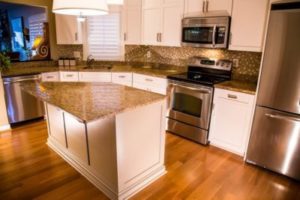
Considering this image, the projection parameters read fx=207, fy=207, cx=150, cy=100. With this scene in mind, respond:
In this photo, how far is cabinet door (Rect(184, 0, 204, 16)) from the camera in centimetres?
317

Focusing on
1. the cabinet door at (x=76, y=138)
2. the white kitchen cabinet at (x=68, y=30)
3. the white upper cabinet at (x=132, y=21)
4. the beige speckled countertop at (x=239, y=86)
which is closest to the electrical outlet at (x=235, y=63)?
the beige speckled countertop at (x=239, y=86)

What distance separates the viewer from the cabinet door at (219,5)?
2.86 metres

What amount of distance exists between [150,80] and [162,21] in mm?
1075

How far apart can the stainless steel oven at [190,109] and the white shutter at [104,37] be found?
172cm

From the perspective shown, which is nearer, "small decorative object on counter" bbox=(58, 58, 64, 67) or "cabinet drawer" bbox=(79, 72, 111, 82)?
"cabinet drawer" bbox=(79, 72, 111, 82)

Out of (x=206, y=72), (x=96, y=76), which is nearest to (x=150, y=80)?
(x=206, y=72)

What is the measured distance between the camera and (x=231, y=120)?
113 inches

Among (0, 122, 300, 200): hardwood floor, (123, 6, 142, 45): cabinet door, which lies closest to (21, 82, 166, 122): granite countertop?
(0, 122, 300, 200): hardwood floor

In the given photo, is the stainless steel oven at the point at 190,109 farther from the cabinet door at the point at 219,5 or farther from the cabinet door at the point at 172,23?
the cabinet door at the point at 219,5

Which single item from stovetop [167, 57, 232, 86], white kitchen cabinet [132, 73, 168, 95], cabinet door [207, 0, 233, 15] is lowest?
white kitchen cabinet [132, 73, 168, 95]

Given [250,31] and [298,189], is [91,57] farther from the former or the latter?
[298,189]

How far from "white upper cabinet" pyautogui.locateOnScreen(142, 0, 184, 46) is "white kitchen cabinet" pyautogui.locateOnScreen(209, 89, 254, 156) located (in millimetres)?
1333

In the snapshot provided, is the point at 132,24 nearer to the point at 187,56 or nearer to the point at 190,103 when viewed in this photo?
the point at 187,56

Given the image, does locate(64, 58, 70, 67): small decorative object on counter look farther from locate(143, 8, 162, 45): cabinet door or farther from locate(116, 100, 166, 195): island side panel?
locate(116, 100, 166, 195): island side panel
